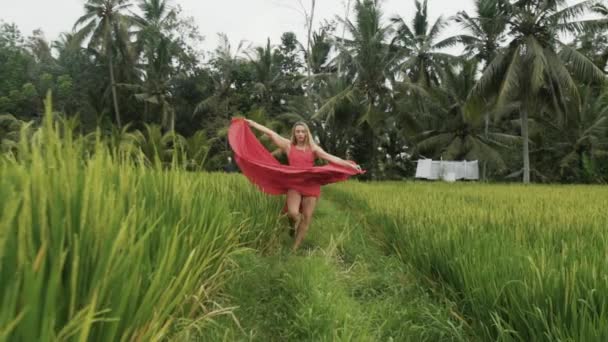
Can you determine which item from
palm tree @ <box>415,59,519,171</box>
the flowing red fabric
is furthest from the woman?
palm tree @ <box>415,59,519,171</box>

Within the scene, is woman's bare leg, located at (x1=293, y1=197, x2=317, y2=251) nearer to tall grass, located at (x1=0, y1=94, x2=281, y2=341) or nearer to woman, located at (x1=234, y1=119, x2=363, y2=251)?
woman, located at (x1=234, y1=119, x2=363, y2=251)

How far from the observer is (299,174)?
404 cm

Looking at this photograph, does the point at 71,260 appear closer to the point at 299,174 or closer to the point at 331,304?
the point at 331,304

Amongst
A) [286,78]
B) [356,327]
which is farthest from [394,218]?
[286,78]

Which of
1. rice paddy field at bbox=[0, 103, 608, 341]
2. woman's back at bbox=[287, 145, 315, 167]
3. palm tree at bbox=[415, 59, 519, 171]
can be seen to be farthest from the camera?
palm tree at bbox=[415, 59, 519, 171]

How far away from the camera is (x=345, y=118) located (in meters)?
19.9

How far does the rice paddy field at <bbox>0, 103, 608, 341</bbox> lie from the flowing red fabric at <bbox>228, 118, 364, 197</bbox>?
30 cm

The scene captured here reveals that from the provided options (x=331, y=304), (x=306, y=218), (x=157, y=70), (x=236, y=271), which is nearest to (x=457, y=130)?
(x=157, y=70)

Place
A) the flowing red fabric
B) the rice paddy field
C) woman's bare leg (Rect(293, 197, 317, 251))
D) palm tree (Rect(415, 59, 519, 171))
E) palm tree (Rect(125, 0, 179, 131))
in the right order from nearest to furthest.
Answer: the rice paddy field
the flowing red fabric
woman's bare leg (Rect(293, 197, 317, 251))
palm tree (Rect(415, 59, 519, 171))
palm tree (Rect(125, 0, 179, 131))

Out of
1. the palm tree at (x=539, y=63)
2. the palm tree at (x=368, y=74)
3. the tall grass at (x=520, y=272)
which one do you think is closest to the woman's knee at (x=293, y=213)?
the tall grass at (x=520, y=272)

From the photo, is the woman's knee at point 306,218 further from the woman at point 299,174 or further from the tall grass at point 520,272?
the tall grass at point 520,272

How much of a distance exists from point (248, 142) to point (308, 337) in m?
3.02

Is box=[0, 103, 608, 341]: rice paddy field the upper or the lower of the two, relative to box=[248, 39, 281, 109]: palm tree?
lower

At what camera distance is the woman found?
4.09 meters
